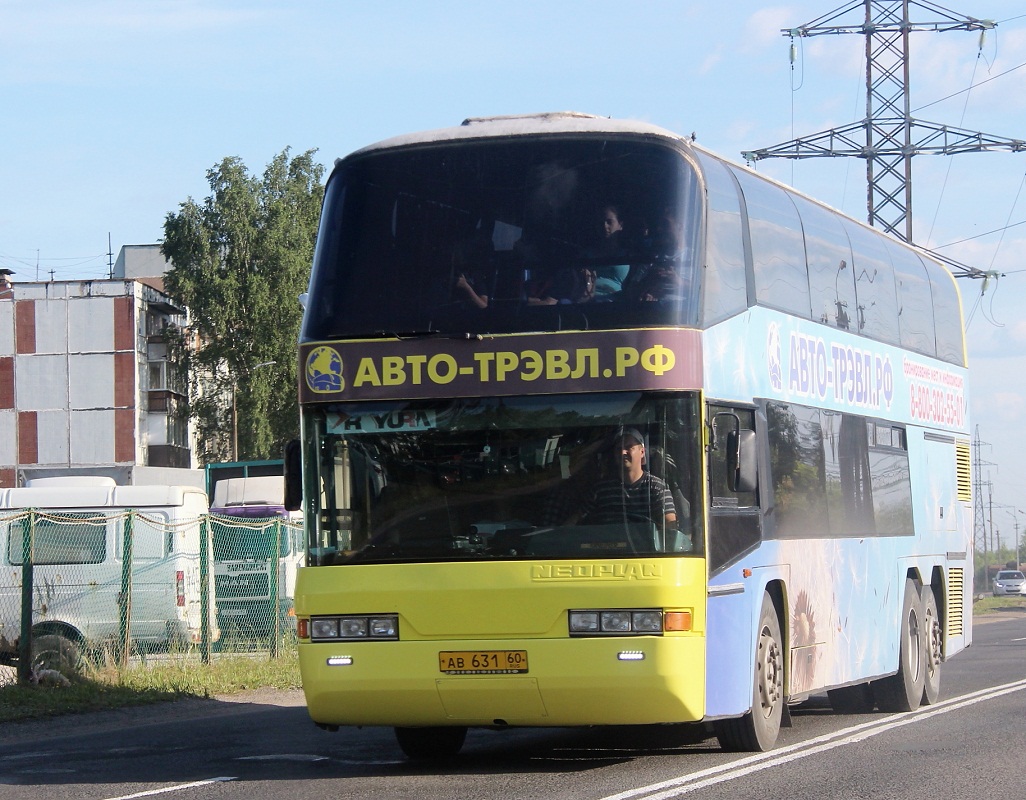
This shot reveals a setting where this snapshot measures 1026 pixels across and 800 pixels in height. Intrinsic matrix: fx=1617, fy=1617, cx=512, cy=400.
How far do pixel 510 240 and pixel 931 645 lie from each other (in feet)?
26.2

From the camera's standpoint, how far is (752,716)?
35.8 feet

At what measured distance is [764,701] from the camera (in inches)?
442

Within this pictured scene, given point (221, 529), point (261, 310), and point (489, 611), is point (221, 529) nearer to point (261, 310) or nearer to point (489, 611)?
point (489, 611)

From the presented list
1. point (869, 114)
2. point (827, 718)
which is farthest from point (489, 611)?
point (869, 114)

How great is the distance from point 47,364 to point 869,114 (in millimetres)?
43345

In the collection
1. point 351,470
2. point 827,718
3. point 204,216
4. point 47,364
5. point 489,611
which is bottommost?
point 827,718

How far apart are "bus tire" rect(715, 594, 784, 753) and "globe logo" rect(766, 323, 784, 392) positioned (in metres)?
1.63

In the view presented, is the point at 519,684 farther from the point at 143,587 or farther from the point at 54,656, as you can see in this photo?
the point at 143,587

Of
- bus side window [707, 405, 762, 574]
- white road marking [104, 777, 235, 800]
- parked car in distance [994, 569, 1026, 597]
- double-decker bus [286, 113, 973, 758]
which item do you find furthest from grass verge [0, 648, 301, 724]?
parked car in distance [994, 569, 1026, 597]

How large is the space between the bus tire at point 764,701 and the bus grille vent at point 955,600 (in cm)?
587

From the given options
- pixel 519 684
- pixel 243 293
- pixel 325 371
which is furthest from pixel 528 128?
pixel 243 293

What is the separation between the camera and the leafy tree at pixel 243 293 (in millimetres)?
65562

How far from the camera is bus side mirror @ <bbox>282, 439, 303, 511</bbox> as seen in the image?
10.6 m

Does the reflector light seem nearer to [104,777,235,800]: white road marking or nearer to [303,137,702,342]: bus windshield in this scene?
[303,137,702,342]: bus windshield
